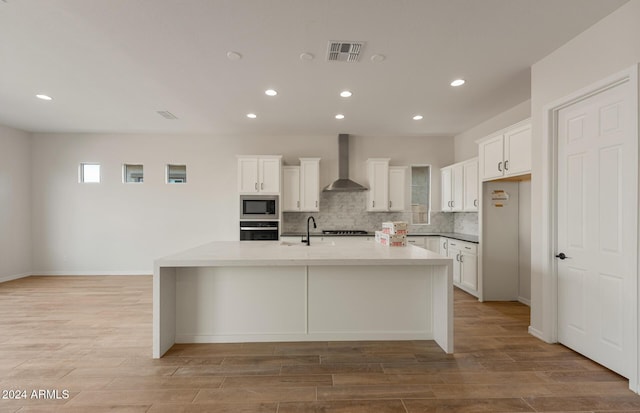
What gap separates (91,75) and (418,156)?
18.2 feet

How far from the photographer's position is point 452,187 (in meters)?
5.55

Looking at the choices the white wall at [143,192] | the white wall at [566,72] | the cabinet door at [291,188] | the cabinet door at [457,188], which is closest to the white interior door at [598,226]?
the white wall at [566,72]

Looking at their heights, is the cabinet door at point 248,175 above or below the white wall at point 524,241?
above

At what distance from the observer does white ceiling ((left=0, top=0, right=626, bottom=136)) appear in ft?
7.31

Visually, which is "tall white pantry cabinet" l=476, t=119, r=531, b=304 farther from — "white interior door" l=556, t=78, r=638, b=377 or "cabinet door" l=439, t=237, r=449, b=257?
"white interior door" l=556, t=78, r=638, b=377

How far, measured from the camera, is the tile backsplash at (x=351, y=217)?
19.8 ft

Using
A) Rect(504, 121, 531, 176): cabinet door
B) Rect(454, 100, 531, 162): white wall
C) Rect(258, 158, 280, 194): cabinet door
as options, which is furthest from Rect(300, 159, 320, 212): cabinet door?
Rect(504, 121, 531, 176): cabinet door

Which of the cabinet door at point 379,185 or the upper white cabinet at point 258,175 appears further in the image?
the cabinet door at point 379,185

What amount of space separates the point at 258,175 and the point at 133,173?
2.82 meters

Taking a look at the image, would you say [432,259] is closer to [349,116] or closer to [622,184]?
[622,184]

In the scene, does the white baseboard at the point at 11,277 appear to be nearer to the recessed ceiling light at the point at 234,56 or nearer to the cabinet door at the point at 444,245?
the recessed ceiling light at the point at 234,56

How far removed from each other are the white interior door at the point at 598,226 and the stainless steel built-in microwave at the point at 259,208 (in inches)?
165

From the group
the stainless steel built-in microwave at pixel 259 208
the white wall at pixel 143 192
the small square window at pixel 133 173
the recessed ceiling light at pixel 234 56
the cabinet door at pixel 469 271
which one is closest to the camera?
the recessed ceiling light at pixel 234 56

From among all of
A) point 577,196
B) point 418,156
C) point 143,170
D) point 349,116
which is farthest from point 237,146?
point 577,196
